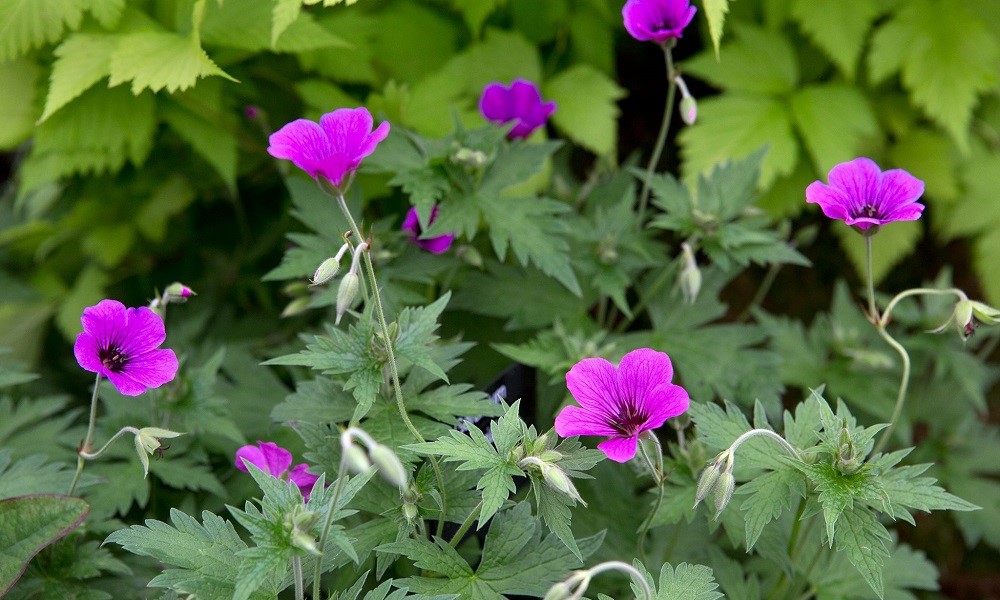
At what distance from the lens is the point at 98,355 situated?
3.59 feet

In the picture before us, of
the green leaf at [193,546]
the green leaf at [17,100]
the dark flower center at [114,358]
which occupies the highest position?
the green leaf at [17,100]

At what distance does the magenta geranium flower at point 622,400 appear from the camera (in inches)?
38.4

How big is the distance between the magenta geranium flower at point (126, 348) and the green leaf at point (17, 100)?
789mm

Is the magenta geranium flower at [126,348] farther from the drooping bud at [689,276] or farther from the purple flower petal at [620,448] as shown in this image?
the drooping bud at [689,276]

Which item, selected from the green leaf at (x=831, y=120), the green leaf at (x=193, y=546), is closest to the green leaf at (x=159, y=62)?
the green leaf at (x=193, y=546)

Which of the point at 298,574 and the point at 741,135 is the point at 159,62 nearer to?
the point at 298,574

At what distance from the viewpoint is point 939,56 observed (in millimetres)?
1902

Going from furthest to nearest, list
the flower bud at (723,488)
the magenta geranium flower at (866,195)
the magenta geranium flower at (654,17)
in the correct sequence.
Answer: the magenta geranium flower at (654,17) < the magenta geranium flower at (866,195) < the flower bud at (723,488)

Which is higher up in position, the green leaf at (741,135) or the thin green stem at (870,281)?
the thin green stem at (870,281)

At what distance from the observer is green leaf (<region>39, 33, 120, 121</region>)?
1465mm

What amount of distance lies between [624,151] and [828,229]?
23.6 inches

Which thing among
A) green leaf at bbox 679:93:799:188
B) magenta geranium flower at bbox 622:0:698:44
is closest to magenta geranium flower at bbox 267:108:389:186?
magenta geranium flower at bbox 622:0:698:44

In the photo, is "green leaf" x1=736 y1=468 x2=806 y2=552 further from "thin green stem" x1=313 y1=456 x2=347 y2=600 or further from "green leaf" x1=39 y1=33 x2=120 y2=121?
"green leaf" x1=39 y1=33 x2=120 y2=121

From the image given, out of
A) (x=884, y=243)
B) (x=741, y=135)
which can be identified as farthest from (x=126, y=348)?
(x=884, y=243)
